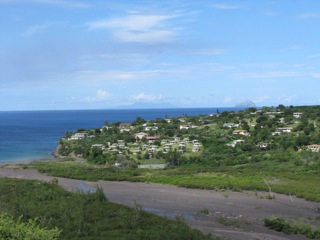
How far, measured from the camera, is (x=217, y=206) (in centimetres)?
3556

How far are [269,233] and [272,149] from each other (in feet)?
136

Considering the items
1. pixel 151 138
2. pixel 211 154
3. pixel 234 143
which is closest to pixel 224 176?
pixel 211 154

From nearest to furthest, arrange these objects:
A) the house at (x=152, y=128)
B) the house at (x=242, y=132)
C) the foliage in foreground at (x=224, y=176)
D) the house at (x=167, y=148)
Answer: the foliage in foreground at (x=224, y=176) < the house at (x=167, y=148) < the house at (x=242, y=132) < the house at (x=152, y=128)

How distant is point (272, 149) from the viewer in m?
66.9

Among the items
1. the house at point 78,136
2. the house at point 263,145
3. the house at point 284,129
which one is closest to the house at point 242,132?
the house at point 284,129

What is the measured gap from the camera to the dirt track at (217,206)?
27.9 meters

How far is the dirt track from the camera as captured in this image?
2791 centimetres

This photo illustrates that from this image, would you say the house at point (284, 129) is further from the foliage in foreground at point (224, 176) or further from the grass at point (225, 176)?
the grass at point (225, 176)

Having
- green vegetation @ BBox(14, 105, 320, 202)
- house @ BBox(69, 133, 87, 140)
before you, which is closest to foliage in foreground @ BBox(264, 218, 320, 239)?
green vegetation @ BBox(14, 105, 320, 202)

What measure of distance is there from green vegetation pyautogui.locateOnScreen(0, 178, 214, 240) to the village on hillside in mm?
30435

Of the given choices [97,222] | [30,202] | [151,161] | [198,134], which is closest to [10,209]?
[30,202]

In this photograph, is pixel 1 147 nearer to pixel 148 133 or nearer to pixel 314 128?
pixel 148 133

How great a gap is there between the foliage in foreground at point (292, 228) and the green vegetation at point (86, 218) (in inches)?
251

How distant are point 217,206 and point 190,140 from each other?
4347cm
